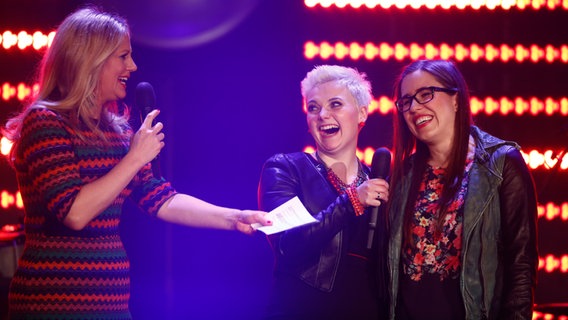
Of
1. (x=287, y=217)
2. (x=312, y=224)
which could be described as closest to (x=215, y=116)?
(x=312, y=224)

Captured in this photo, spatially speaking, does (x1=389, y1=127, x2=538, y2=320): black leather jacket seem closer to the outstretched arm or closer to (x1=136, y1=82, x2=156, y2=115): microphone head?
the outstretched arm

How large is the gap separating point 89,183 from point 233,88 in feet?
5.32

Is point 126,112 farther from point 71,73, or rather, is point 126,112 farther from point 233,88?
point 233,88

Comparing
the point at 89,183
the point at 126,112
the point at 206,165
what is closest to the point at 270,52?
the point at 206,165

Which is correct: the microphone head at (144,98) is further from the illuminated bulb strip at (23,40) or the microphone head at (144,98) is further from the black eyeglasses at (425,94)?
the illuminated bulb strip at (23,40)

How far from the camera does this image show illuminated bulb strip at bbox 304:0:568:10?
12.2 feet

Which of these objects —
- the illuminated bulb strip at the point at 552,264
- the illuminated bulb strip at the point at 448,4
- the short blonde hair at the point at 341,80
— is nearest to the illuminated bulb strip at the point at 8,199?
the short blonde hair at the point at 341,80

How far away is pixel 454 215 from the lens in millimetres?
2412

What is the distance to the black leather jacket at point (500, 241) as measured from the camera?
2230mm

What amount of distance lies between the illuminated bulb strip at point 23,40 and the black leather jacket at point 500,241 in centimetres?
256

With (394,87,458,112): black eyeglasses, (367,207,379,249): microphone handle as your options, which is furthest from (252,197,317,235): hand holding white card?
(394,87,458,112): black eyeglasses

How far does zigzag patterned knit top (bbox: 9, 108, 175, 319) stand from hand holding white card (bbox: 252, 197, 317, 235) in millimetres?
542

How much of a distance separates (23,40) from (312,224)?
85.5 inches

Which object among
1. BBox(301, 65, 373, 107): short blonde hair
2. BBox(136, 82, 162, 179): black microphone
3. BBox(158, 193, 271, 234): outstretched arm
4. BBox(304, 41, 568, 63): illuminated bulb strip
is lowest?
BBox(158, 193, 271, 234): outstretched arm
